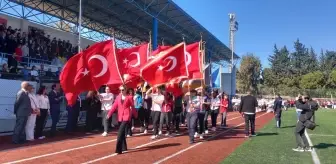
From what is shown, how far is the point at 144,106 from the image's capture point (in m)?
15.7

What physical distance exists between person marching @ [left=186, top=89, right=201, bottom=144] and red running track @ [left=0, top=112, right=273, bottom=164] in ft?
1.27

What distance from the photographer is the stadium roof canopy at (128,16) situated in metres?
26.1

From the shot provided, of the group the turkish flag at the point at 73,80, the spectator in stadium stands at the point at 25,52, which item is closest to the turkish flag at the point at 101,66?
the turkish flag at the point at 73,80

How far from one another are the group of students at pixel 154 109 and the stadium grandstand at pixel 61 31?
2.73 m

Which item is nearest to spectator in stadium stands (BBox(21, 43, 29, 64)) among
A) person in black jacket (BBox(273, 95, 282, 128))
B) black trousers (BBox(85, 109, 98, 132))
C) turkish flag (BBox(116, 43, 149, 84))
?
black trousers (BBox(85, 109, 98, 132))

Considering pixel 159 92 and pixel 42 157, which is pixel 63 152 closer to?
pixel 42 157

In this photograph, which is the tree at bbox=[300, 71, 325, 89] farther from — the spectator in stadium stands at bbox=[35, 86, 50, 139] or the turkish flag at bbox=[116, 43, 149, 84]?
the spectator in stadium stands at bbox=[35, 86, 50, 139]

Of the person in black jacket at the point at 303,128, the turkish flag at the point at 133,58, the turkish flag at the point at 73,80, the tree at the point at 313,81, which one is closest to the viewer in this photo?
the person in black jacket at the point at 303,128

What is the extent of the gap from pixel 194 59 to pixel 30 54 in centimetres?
976

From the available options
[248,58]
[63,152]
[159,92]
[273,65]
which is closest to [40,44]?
[159,92]

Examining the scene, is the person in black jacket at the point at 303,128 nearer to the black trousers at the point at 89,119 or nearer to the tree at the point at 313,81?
the black trousers at the point at 89,119

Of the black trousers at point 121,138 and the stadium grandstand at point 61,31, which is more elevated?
the stadium grandstand at point 61,31

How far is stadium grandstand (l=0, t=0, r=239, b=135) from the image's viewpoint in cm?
1630

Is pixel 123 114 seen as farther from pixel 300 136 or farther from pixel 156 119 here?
pixel 300 136
